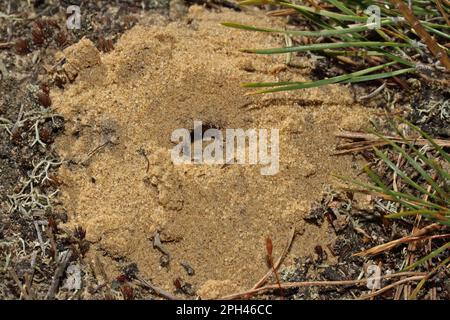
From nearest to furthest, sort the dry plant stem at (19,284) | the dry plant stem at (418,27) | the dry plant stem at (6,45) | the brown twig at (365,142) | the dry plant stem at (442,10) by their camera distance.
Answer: the dry plant stem at (418,27) < the dry plant stem at (19,284) < the dry plant stem at (442,10) < the brown twig at (365,142) < the dry plant stem at (6,45)

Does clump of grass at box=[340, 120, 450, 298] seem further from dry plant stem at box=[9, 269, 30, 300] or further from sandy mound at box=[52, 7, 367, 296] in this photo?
dry plant stem at box=[9, 269, 30, 300]

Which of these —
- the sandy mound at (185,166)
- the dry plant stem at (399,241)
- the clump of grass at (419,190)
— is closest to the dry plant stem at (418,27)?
the clump of grass at (419,190)

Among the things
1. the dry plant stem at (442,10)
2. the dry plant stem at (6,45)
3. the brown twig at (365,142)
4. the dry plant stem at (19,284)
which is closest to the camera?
the dry plant stem at (19,284)

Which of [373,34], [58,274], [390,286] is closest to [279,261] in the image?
[390,286]

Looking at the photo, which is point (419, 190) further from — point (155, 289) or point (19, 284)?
point (19, 284)

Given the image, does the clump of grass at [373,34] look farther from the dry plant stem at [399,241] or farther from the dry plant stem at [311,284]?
the dry plant stem at [311,284]

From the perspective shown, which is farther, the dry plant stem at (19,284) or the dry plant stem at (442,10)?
the dry plant stem at (442,10)
